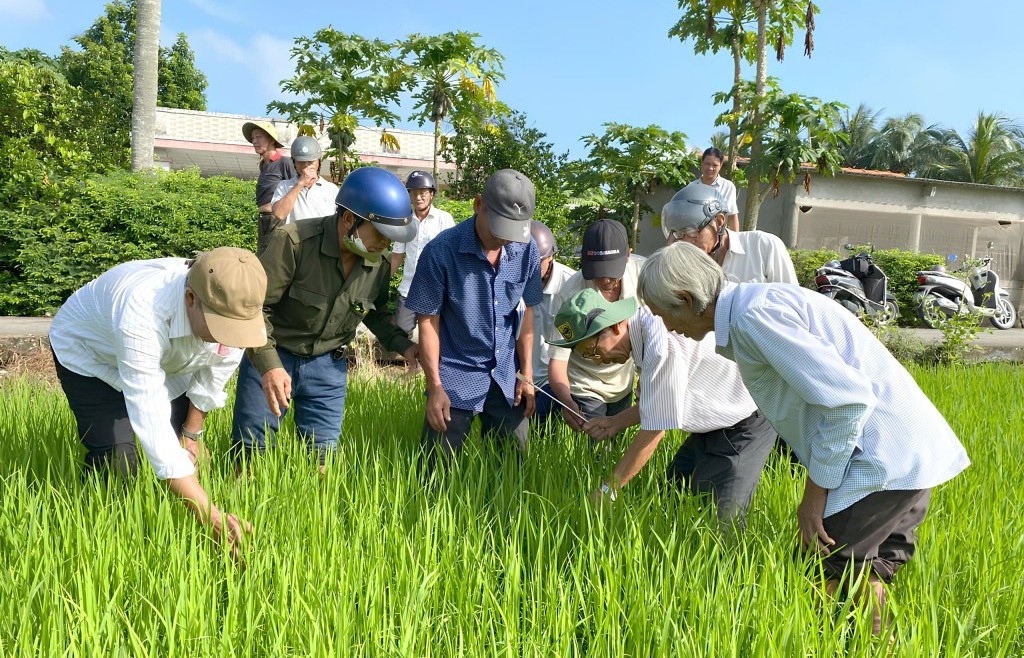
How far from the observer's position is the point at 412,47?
9.94 metres

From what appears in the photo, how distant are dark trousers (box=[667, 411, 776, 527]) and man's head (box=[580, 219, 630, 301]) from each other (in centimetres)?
79

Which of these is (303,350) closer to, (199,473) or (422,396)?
(199,473)

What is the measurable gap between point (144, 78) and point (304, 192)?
229 inches

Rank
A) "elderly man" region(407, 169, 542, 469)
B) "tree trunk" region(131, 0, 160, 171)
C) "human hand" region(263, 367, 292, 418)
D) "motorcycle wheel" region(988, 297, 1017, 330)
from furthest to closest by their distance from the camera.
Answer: "motorcycle wheel" region(988, 297, 1017, 330) → "tree trunk" region(131, 0, 160, 171) → "elderly man" region(407, 169, 542, 469) → "human hand" region(263, 367, 292, 418)

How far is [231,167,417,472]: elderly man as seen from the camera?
109 inches

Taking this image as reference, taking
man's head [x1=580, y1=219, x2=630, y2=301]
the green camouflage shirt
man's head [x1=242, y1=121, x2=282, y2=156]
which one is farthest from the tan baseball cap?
man's head [x1=242, y1=121, x2=282, y2=156]

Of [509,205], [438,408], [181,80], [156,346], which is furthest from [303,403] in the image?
[181,80]

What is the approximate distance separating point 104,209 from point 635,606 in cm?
768

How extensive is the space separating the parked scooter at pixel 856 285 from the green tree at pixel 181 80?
23.5 m

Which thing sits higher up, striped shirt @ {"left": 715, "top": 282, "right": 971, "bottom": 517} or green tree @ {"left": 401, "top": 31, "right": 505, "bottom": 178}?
green tree @ {"left": 401, "top": 31, "right": 505, "bottom": 178}

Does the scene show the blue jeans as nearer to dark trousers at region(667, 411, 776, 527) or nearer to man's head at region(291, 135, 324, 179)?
dark trousers at region(667, 411, 776, 527)

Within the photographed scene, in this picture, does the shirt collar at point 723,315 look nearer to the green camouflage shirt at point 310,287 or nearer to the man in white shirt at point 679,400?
the man in white shirt at point 679,400

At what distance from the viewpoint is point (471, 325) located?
2.93 meters

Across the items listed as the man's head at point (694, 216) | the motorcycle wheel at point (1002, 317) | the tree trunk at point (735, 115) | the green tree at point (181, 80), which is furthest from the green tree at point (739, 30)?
the green tree at point (181, 80)
